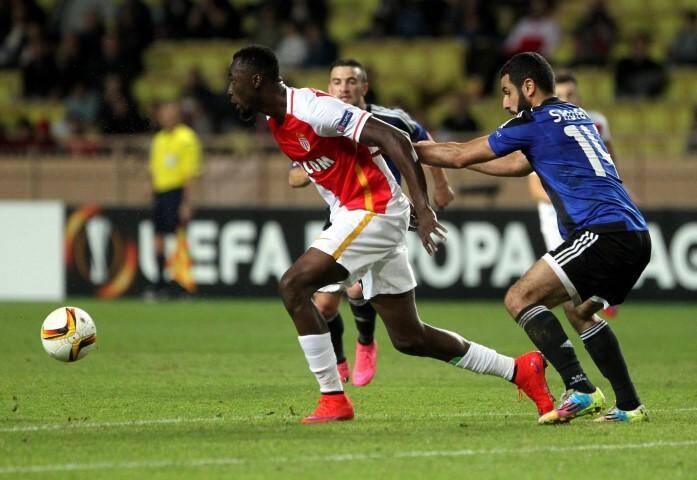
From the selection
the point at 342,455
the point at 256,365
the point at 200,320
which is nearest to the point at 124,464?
the point at 342,455

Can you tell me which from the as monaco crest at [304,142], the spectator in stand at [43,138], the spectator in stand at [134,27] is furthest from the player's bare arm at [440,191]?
the spectator in stand at [134,27]

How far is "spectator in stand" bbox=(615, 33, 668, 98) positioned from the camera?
19.8 m

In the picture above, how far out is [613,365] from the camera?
7.52m

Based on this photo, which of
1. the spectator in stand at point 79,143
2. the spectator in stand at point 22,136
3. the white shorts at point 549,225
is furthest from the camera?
the spectator in stand at point 22,136

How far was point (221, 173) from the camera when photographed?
18953 millimetres

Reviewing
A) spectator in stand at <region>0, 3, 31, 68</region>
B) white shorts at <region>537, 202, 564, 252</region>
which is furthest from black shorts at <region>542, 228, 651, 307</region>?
spectator in stand at <region>0, 3, 31, 68</region>

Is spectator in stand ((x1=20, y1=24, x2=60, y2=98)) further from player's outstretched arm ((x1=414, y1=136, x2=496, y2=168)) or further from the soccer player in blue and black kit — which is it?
the soccer player in blue and black kit

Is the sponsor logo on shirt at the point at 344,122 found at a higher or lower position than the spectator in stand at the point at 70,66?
higher

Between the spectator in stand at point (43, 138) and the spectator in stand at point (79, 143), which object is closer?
the spectator in stand at point (79, 143)

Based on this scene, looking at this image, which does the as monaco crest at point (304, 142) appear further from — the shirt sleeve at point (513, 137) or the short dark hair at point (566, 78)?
the short dark hair at point (566, 78)

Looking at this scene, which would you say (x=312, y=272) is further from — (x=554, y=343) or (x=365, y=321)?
(x=365, y=321)

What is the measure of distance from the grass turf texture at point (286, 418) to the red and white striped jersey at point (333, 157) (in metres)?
1.23

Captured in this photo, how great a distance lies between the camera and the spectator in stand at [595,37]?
66.1ft

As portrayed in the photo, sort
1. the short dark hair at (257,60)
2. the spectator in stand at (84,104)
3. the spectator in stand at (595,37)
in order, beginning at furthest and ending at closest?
the spectator in stand at (84,104)
the spectator in stand at (595,37)
the short dark hair at (257,60)
